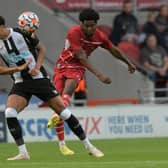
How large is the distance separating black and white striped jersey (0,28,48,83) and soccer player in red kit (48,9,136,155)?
1.03 metres

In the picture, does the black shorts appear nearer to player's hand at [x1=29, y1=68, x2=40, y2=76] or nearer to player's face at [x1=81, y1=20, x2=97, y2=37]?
player's hand at [x1=29, y1=68, x2=40, y2=76]

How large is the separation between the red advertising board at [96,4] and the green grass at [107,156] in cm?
638

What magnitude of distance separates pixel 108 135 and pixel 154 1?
19.8ft

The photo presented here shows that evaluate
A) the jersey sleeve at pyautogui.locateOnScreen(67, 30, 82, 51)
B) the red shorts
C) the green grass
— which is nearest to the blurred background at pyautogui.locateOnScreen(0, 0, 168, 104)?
the green grass

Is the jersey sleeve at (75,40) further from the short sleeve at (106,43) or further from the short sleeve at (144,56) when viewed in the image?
the short sleeve at (144,56)

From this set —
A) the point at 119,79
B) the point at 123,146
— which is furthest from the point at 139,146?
the point at 119,79

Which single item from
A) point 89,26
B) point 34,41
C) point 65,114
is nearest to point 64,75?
point 89,26

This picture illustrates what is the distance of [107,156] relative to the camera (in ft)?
44.8

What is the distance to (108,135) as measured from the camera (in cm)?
2025

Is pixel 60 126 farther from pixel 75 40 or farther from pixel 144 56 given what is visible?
pixel 144 56

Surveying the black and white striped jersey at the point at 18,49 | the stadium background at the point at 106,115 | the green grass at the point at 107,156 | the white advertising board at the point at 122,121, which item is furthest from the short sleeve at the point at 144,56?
the black and white striped jersey at the point at 18,49

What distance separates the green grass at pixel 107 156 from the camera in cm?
1188

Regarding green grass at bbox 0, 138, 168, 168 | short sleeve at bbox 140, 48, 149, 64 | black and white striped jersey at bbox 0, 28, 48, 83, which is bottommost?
A: short sleeve at bbox 140, 48, 149, 64

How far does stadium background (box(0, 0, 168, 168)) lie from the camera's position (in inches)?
548
